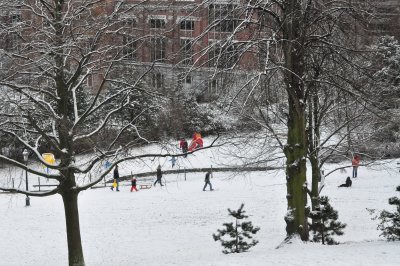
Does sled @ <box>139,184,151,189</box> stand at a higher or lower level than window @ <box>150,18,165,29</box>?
lower

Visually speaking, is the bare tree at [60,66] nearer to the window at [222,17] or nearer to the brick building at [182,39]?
the brick building at [182,39]

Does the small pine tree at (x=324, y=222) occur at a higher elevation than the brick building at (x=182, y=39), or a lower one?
lower

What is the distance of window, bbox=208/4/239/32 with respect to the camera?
36.1ft

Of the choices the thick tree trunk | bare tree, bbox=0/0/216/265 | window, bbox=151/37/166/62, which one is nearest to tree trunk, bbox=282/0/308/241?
the thick tree trunk

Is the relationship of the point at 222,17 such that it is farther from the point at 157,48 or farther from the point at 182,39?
the point at 157,48

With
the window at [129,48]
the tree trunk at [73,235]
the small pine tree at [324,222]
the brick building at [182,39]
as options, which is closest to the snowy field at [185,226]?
the small pine tree at [324,222]

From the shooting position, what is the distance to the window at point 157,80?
14619 millimetres

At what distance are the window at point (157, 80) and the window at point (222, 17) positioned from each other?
9.76 ft

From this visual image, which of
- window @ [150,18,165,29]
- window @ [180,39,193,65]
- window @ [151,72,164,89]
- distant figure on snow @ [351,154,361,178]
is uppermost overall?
window @ [150,18,165,29]

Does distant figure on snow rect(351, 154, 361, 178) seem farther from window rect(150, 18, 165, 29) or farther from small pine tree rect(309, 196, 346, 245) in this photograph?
window rect(150, 18, 165, 29)

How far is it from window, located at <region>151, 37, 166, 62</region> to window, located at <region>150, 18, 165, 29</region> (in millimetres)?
348

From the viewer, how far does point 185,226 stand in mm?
20453

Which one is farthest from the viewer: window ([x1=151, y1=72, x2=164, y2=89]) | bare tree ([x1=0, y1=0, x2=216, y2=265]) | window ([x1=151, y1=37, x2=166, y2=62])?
window ([x1=151, y1=72, x2=164, y2=89])

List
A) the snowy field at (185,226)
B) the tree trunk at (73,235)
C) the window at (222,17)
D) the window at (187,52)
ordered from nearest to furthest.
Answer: the window at (222,17), the snowy field at (185,226), the window at (187,52), the tree trunk at (73,235)
